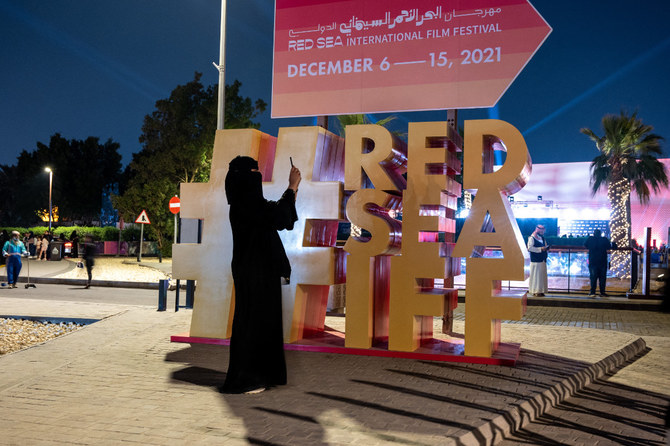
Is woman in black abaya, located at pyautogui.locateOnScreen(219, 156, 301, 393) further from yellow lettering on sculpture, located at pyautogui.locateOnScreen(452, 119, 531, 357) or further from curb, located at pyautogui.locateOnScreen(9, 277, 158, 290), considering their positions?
curb, located at pyautogui.locateOnScreen(9, 277, 158, 290)

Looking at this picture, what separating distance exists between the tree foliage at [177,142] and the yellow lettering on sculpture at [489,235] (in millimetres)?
30109

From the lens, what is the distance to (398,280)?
8211 millimetres

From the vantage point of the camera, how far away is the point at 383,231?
27.2 feet

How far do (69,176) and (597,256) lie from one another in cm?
6755

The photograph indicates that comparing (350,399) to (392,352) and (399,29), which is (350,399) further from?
(399,29)

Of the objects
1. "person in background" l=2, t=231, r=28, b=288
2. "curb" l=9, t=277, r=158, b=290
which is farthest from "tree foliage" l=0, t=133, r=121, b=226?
"person in background" l=2, t=231, r=28, b=288

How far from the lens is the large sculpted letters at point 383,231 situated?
789cm

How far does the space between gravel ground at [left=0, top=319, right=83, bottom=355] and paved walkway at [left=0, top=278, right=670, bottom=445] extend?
4.82ft

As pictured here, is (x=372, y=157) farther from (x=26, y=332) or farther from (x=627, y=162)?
(x=627, y=162)

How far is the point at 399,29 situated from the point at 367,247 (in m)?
3.09

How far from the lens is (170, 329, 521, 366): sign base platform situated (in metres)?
7.86

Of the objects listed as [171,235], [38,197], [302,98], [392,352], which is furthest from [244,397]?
[38,197]

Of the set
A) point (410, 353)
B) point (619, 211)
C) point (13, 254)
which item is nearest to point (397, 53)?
point (410, 353)

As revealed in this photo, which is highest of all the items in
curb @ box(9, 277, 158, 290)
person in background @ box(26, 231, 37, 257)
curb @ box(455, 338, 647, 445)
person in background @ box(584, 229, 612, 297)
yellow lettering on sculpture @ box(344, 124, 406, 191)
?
yellow lettering on sculpture @ box(344, 124, 406, 191)
